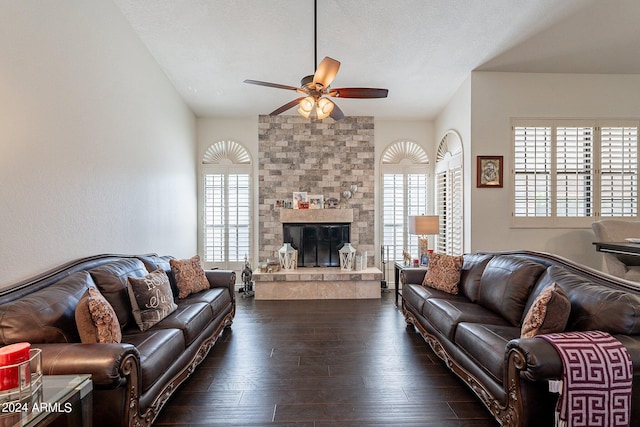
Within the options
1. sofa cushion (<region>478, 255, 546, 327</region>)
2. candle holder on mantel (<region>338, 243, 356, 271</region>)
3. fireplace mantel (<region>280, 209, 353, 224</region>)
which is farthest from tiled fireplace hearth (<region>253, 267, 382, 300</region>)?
sofa cushion (<region>478, 255, 546, 327</region>)

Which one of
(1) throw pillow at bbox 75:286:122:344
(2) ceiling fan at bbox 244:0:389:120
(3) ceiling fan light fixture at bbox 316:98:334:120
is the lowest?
(1) throw pillow at bbox 75:286:122:344

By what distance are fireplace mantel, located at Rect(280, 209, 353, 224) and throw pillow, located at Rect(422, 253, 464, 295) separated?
2.14 meters

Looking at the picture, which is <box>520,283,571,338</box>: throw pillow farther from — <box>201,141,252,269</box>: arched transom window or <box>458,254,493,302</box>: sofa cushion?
<box>201,141,252,269</box>: arched transom window

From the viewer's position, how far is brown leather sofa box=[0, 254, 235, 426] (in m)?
1.56

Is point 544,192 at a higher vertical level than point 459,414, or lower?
higher

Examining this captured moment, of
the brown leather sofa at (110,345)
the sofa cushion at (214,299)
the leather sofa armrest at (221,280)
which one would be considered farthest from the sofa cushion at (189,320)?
the leather sofa armrest at (221,280)

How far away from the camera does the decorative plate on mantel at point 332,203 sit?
5809mm

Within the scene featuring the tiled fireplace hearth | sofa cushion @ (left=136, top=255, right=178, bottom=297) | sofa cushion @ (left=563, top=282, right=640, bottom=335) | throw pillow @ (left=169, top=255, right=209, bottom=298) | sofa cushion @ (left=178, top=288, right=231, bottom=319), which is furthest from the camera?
the tiled fireplace hearth

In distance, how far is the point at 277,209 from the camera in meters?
5.83

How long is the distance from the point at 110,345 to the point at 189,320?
37.0 inches

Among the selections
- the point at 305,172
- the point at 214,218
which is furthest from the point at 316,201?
the point at 214,218

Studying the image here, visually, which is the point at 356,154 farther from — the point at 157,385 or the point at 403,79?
the point at 157,385

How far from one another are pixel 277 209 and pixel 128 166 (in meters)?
2.80

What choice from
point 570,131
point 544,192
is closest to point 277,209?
point 544,192
